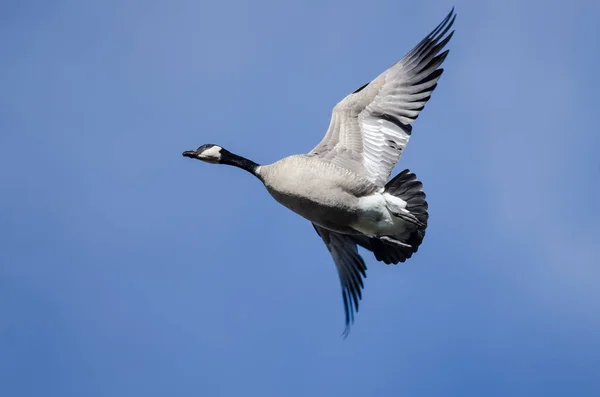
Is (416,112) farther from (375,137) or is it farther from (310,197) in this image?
(310,197)

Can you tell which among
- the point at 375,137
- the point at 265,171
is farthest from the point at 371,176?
the point at 265,171

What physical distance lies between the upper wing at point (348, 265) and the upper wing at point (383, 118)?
141cm

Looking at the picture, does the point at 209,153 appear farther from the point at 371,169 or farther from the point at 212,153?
the point at 371,169

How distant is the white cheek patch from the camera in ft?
44.8

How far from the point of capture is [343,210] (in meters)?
12.1

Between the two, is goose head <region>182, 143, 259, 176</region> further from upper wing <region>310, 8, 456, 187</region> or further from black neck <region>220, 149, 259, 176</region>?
upper wing <region>310, 8, 456, 187</region>

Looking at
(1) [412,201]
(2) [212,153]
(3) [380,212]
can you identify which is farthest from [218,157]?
(1) [412,201]

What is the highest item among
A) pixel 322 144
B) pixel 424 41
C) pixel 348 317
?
pixel 424 41

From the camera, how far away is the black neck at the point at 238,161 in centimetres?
1297

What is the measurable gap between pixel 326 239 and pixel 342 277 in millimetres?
553

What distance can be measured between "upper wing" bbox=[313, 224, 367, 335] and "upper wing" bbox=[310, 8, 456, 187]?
1.41 meters

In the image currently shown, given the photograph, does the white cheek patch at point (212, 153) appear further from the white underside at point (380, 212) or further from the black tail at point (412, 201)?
the black tail at point (412, 201)

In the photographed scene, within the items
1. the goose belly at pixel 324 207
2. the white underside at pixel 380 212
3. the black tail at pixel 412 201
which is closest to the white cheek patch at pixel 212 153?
the goose belly at pixel 324 207

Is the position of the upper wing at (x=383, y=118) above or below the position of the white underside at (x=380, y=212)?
above
